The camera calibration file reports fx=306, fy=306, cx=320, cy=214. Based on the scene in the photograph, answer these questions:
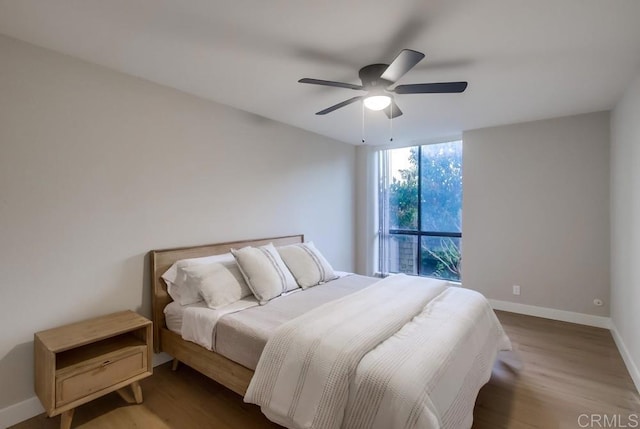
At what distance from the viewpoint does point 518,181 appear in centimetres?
384

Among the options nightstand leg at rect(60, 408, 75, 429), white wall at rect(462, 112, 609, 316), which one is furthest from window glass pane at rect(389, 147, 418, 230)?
nightstand leg at rect(60, 408, 75, 429)

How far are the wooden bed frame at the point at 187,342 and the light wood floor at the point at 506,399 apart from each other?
0.62 ft

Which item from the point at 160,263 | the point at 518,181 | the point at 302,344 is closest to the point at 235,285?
the point at 160,263

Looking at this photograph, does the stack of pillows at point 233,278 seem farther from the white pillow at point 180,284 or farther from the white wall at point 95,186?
the white wall at point 95,186

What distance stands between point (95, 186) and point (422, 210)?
4.14m

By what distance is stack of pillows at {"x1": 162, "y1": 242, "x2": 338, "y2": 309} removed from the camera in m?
2.44

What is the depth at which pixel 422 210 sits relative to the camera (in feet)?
15.8

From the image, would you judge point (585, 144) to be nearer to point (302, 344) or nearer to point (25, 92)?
point (302, 344)

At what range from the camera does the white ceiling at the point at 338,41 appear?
5.35 feet

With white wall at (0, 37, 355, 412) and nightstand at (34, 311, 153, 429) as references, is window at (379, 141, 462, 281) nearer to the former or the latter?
white wall at (0, 37, 355, 412)

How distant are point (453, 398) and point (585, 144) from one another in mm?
3465

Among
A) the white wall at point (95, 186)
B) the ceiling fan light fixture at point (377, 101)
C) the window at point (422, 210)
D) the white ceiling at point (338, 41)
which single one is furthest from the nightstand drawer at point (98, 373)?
the window at point (422, 210)

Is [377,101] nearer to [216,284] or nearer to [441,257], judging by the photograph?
[216,284]

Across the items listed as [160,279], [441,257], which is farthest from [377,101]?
[441,257]
